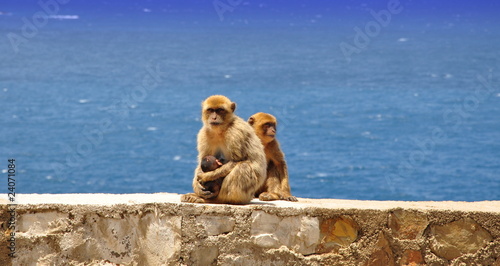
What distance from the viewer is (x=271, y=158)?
7.99 metres

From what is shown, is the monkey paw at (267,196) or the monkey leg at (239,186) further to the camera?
the monkey paw at (267,196)

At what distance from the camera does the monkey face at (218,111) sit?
667 centimetres

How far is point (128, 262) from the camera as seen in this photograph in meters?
6.14

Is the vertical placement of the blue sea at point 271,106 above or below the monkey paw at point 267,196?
above

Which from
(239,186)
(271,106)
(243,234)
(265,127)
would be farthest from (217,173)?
(271,106)

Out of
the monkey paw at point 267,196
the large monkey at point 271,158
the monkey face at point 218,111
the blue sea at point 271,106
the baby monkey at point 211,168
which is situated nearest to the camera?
the baby monkey at point 211,168

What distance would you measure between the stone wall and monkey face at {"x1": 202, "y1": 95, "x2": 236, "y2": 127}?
894mm

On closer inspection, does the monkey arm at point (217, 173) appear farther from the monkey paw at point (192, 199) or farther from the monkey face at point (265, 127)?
the monkey face at point (265, 127)

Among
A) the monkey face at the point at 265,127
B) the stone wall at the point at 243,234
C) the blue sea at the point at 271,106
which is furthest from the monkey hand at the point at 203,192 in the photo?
the blue sea at the point at 271,106

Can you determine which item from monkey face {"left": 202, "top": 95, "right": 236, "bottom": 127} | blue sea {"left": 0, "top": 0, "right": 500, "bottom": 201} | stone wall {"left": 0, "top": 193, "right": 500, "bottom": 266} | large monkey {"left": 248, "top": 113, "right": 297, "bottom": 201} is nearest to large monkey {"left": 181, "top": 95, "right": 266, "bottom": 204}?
monkey face {"left": 202, "top": 95, "right": 236, "bottom": 127}

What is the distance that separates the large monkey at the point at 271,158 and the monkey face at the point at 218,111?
1111 millimetres

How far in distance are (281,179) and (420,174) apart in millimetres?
25707

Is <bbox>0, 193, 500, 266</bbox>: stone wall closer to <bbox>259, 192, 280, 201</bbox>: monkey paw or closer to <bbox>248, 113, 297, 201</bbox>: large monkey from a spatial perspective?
<bbox>259, 192, 280, 201</bbox>: monkey paw

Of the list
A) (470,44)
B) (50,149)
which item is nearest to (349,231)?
(50,149)
